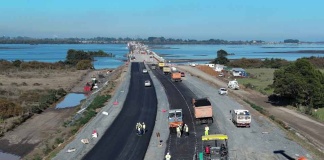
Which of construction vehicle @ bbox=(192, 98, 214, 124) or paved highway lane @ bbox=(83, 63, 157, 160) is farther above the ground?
construction vehicle @ bbox=(192, 98, 214, 124)

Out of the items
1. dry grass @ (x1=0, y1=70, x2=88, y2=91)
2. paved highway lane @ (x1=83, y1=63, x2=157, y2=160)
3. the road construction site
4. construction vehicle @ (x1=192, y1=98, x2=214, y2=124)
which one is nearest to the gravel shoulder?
the road construction site

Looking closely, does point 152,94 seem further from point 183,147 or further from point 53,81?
point 53,81

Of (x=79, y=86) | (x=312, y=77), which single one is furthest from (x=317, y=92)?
(x=79, y=86)

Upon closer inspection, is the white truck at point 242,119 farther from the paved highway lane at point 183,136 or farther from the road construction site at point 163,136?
the paved highway lane at point 183,136

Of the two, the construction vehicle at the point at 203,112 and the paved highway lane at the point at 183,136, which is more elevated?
the construction vehicle at the point at 203,112

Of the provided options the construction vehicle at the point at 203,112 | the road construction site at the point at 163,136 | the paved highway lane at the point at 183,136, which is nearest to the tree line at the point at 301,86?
the road construction site at the point at 163,136

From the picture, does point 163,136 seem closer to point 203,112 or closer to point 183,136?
point 183,136

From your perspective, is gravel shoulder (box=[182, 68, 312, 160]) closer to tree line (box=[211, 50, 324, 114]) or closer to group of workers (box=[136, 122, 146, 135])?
group of workers (box=[136, 122, 146, 135])
